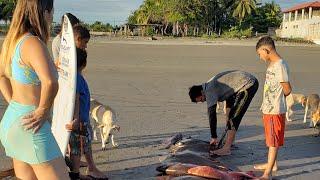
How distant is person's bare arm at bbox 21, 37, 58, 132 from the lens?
10.4 feet

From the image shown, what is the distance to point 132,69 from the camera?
18.5m

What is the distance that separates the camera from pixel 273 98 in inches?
244

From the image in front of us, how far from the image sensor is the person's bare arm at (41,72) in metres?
3.16

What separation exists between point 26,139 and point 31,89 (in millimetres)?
343

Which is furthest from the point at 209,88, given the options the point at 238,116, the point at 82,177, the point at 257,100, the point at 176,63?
the point at 176,63

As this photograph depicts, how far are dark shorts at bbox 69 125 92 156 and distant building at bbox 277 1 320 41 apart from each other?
52.0m

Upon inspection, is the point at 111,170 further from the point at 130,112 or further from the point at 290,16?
the point at 290,16

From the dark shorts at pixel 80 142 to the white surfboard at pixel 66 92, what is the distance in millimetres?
653

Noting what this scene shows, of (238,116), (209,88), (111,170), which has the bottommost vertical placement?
(111,170)

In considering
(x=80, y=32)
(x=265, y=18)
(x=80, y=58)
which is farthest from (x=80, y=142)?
(x=265, y=18)

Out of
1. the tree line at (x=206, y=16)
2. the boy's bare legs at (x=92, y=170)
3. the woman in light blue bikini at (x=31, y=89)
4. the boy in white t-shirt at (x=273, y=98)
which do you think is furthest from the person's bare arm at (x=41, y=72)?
the tree line at (x=206, y=16)

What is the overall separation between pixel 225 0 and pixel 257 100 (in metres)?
68.1

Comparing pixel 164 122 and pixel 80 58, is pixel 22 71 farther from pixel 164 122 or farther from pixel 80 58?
pixel 164 122

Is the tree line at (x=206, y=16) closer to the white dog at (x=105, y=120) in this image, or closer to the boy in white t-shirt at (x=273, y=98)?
the white dog at (x=105, y=120)
